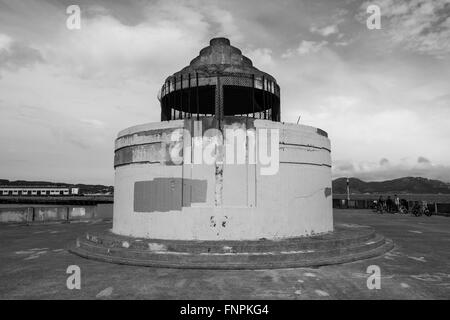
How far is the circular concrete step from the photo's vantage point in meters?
8.57

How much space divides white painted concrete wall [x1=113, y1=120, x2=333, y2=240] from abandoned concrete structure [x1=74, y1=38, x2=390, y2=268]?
3 centimetres

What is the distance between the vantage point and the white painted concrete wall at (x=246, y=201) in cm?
1017

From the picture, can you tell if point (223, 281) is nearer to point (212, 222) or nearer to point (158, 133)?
point (212, 222)

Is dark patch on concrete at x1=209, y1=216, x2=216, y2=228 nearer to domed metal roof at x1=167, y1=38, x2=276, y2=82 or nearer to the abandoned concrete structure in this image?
the abandoned concrete structure

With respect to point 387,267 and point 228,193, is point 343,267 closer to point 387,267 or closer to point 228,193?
point 387,267

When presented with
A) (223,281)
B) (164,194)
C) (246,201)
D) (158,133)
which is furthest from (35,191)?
(223,281)

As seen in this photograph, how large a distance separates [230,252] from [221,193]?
2.03 meters

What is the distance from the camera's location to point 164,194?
10602 mm

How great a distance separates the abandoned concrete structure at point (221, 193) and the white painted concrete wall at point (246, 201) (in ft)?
0.10

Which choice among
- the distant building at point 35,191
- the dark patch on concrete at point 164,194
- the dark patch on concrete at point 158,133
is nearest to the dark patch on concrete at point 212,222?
the dark patch on concrete at point 164,194
